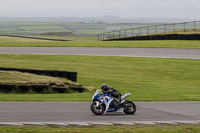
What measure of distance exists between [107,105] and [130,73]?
43.9ft

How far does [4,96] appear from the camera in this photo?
16.7 m

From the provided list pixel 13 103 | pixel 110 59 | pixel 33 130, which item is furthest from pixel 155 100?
pixel 110 59

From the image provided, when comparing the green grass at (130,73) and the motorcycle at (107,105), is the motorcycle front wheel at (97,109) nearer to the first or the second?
the motorcycle at (107,105)

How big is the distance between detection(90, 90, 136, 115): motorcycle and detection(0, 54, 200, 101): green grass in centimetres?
356

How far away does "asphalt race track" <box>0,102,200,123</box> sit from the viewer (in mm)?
12109

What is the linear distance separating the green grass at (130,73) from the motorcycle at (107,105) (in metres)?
3.56

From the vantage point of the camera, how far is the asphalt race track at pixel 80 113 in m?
12.1

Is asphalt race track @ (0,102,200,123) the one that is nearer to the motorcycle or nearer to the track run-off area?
the track run-off area

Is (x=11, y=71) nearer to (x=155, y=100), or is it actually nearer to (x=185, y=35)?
(x=155, y=100)

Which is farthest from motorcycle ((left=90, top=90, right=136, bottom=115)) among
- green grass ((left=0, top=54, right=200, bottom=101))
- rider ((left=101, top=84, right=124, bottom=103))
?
green grass ((left=0, top=54, right=200, bottom=101))

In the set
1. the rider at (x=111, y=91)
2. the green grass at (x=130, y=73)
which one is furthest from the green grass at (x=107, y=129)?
the green grass at (x=130, y=73)

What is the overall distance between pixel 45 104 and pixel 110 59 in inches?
707

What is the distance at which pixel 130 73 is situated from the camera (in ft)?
86.4

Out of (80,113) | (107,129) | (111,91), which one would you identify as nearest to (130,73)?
(111,91)
